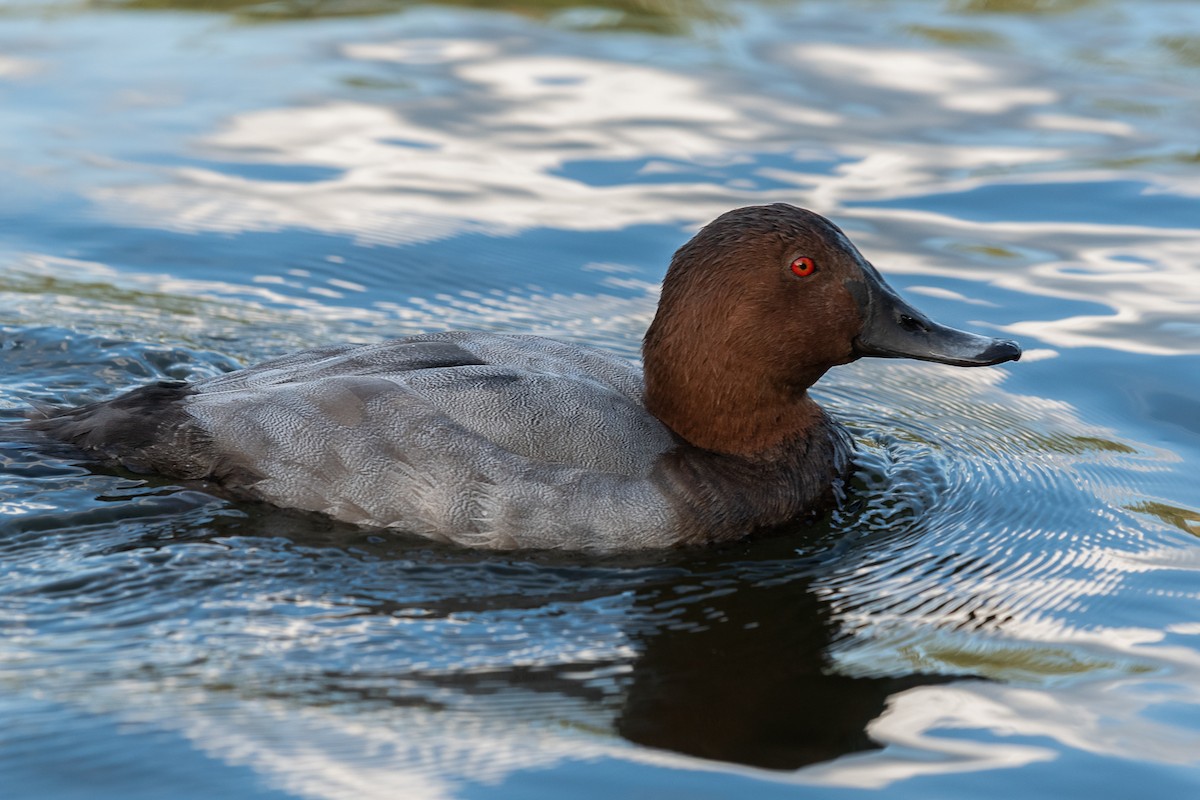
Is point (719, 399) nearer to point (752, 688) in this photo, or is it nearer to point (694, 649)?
point (694, 649)

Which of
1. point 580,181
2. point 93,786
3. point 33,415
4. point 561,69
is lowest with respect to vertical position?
point 93,786

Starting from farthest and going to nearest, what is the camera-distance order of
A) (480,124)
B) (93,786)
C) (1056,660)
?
(480,124) → (1056,660) → (93,786)

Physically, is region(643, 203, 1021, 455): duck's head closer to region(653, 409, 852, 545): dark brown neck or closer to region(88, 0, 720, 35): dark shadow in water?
region(653, 409, 852, 545): dark brown neck

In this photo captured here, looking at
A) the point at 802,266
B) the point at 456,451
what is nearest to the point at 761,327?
the point at 802,266

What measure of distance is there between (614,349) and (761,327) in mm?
2017

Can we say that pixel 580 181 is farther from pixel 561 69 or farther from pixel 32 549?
pixel 32 549

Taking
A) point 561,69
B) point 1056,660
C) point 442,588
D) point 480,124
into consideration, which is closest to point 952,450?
point 1056,660

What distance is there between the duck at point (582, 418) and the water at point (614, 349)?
0.17m

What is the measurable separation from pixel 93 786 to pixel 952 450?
454 centimetres

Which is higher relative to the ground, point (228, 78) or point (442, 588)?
point (228, 78)

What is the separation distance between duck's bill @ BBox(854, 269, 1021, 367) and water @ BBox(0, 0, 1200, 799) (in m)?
0.70

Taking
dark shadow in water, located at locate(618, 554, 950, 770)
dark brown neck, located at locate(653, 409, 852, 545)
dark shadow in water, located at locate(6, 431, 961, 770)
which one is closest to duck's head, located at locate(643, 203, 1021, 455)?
dark brown neck, located at locate(653, 409, 852, 545)

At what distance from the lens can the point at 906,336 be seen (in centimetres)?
689

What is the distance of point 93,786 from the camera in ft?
15.4
